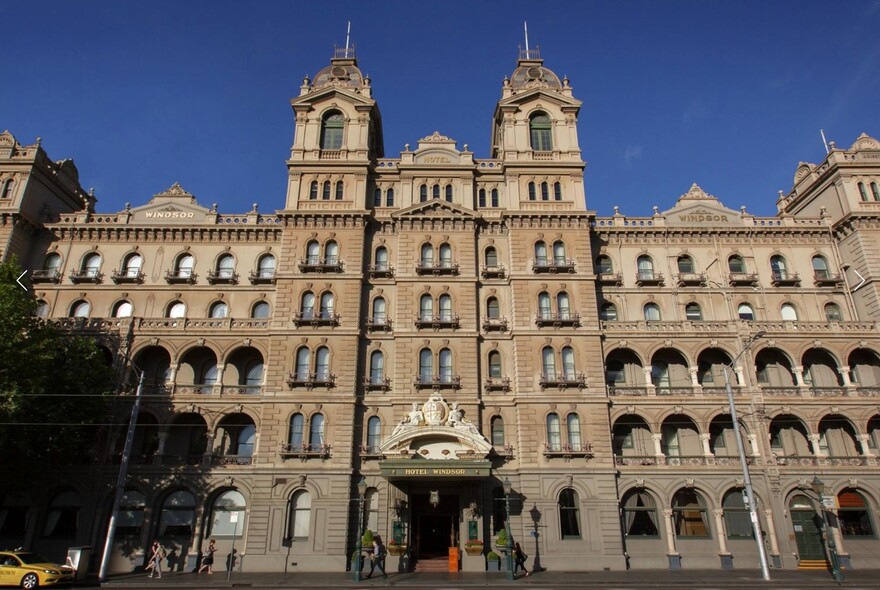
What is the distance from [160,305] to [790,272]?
46.3 m

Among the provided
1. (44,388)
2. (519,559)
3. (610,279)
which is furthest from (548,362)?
(44,388)

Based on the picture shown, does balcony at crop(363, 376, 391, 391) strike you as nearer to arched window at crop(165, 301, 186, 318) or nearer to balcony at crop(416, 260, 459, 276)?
balcony at crop(416, 260, 459, 276)

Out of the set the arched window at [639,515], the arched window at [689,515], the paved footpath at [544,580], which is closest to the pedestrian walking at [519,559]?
the paved footpath at [544,580]

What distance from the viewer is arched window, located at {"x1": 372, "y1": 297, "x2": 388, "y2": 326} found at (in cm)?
4066

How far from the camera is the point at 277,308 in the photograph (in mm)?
40312

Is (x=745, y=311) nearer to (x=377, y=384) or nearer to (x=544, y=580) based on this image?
(x=544, y=580)

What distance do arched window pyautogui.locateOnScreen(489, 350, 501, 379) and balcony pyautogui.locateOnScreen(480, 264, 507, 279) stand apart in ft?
17.9

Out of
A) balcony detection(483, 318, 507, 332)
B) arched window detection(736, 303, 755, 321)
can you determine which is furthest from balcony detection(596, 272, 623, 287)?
arched window detection(736, 303, 755, 321)

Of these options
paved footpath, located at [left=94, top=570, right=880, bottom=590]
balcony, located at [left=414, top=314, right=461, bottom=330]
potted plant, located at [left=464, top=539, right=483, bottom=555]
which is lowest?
paved footpath, located at [left=94, top=570, right=880, bottom=590]

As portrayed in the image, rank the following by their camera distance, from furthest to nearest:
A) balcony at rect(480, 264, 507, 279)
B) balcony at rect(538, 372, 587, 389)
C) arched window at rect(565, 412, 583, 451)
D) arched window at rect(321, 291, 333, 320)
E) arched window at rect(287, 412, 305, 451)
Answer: balcony at rect(480, 264, 507, 279) → arched window at rect(321, 291, 333, 320) → balcony at rect(538, 372, 587, 389) → arched window at rect(565, 412, 583, 451) → arched window at rect(287, 412, 305, 451)

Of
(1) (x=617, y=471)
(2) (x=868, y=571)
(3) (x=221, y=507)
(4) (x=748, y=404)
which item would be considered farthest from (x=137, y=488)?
(2) (x=868, y=571)

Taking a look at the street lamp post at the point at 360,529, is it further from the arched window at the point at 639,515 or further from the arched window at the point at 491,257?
the arched window at the point at 491,257

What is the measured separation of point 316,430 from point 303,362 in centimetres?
457

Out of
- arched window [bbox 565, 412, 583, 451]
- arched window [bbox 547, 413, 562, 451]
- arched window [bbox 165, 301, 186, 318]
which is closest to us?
arched window [bbox 547, 413, 562, 451]
